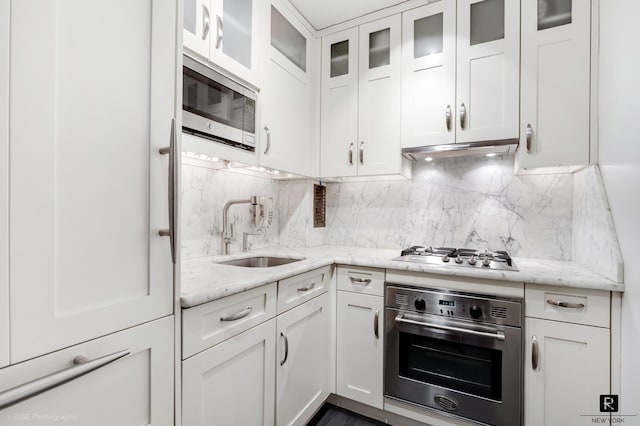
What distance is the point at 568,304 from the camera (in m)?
1.34

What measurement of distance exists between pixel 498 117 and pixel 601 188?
0.61 metres

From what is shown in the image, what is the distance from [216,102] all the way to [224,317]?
0.98 m

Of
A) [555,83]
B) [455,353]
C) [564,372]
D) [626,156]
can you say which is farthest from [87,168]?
[555,83]

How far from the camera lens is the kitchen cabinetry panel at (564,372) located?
1291 millimetres

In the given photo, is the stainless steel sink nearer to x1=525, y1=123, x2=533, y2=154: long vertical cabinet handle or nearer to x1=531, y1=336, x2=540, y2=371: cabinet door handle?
x1=531, y1=336, x2=540, y2=371: cabinet door handle

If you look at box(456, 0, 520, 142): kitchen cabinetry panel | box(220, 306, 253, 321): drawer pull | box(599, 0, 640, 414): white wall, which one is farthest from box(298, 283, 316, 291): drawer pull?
box(599, 0, 640, 414): white wall

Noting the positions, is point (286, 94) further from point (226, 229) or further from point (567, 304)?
point (567, 304)

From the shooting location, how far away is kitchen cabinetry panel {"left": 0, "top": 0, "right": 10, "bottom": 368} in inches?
22.7

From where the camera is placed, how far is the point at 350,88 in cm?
216

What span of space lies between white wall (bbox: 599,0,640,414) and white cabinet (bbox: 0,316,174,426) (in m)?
1.63

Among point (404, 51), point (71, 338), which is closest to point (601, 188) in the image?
point (404, 51)

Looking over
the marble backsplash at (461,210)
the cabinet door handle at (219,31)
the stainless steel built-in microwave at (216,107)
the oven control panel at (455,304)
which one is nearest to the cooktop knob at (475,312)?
the oven control panel at (455,304)

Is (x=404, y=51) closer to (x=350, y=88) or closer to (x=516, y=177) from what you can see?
(x=350, y=88)

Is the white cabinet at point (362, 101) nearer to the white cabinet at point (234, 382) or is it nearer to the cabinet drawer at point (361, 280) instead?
the cabinet drawer at point (361, 280)
